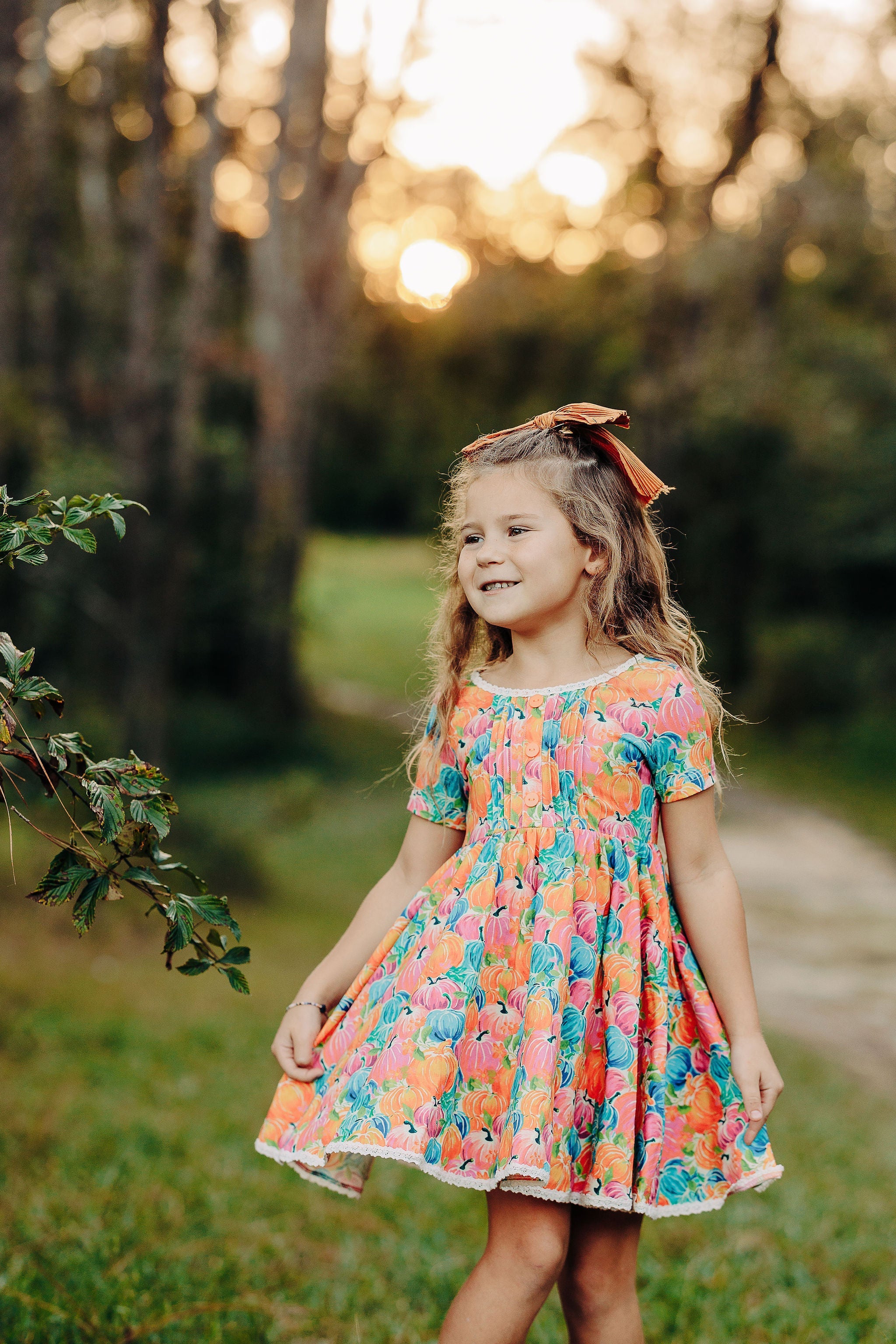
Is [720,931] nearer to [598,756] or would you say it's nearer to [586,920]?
[586,920]

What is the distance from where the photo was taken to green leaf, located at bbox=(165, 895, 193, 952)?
62.3 inches

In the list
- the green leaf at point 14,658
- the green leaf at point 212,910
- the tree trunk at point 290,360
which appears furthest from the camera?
the tree trunk at point 290,360

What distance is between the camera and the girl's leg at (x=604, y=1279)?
1.83 m

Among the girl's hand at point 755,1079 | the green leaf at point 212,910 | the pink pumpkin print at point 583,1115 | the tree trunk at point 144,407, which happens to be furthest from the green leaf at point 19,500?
the tree trunk at point 144,407

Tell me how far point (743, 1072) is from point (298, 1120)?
0.67 m

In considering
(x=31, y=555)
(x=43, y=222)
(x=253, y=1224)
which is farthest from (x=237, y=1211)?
(x=43, y=222)

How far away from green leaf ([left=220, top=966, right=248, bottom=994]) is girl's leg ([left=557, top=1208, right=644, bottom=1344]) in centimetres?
64

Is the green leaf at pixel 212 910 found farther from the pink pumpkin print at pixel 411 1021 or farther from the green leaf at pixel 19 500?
the green leaf at pixel 19 500

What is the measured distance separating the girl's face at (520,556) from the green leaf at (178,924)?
0.66 m

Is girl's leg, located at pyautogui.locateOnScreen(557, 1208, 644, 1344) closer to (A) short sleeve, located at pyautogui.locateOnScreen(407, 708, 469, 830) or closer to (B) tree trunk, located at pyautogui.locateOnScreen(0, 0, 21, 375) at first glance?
(A) short sleeve, located at pyautogui.locateOnScreen(407, 708, 469, 830)

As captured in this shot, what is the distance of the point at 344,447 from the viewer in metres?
24.4

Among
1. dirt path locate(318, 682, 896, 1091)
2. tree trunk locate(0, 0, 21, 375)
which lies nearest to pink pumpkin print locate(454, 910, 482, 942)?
dirt path locate(318, 682, 896, 1091)

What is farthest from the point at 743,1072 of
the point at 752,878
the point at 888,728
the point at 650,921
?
the point at 888,728

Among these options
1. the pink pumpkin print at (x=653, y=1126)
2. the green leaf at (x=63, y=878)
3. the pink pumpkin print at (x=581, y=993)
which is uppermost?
the green leaf at (x=63, y=878)
